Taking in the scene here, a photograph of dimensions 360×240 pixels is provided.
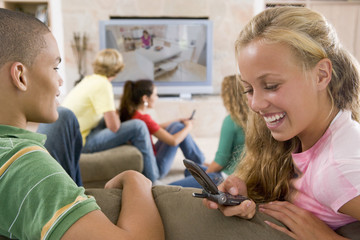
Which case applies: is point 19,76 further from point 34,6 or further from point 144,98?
point 34,6

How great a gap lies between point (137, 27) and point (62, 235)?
4.12 meters

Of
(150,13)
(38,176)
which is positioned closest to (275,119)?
(38,176)

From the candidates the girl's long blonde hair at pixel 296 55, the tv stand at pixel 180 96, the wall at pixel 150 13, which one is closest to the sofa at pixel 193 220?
the girl's long blonde hair at pixel 296 55

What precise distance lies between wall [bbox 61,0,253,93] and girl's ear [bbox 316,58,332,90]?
388cm

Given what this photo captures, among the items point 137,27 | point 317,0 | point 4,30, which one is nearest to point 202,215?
point 4,30

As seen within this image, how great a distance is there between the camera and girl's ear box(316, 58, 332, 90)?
33.0 inches

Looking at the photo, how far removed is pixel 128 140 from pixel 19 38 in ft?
5.94

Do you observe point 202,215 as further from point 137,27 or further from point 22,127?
point 137,27

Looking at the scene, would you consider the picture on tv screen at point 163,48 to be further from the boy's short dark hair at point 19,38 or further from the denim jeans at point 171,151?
the boy's short dark hair at point 19,38

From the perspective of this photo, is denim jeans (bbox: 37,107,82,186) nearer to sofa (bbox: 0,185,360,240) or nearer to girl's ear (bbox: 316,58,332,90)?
sofa (bbox: 0,185,360,240)

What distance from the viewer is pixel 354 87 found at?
2.94 feet

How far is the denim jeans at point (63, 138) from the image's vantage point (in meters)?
1.56

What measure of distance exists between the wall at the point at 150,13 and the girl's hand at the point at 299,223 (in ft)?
13.1

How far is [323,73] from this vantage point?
0.84 m
